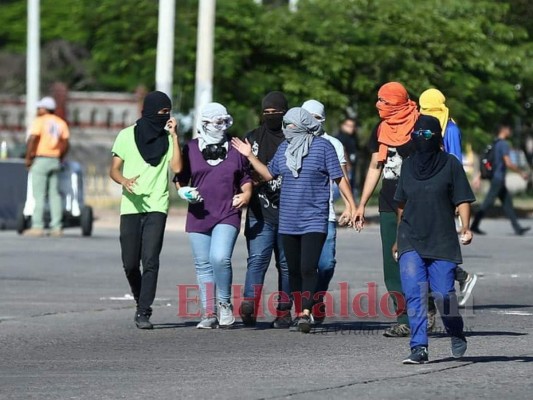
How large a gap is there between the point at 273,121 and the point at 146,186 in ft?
3.71

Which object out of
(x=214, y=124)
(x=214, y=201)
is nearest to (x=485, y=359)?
(x=214, y=201)

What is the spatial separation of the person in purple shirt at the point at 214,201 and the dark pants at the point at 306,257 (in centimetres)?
52

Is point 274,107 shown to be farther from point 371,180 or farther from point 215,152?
point 371,180

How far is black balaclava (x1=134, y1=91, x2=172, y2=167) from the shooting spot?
1284cm

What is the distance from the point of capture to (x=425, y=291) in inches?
406

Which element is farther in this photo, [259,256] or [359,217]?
[259,256]

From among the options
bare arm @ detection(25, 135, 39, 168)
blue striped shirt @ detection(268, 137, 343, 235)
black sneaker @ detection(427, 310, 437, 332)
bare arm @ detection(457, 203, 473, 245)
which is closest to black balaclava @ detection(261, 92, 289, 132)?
blue striped shirt @ detection(268, 137, 343, 235)

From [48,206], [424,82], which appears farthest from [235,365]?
[424,82]

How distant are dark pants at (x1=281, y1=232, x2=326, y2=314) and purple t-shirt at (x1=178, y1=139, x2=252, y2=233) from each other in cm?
58

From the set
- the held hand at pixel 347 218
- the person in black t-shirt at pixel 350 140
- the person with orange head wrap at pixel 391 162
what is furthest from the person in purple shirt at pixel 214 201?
the person in black t-shirt at pixel 350 140

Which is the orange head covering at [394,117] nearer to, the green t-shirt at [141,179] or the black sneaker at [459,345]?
the green t-shirt at [141,179]

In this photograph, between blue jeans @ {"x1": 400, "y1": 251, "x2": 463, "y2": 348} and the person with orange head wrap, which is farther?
the person with orange head wrap

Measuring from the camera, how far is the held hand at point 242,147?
41.3ft

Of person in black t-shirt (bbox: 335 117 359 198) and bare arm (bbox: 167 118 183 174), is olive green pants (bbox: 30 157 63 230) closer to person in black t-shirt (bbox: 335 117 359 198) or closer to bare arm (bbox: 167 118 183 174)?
person in black t-shirt (bbox: 335 117 359 198)
